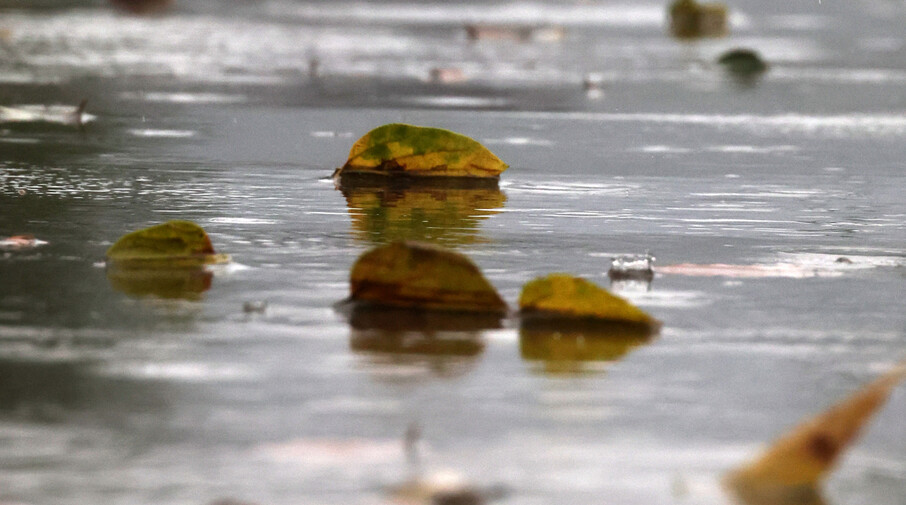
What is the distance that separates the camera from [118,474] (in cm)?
289

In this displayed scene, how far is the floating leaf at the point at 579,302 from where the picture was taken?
4.25 metres

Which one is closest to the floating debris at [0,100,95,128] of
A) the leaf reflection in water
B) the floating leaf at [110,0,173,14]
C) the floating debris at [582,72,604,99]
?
the leaf reflection in water

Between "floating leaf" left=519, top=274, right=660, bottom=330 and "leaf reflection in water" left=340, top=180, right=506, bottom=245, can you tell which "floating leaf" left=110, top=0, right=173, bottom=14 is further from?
"floating leaf" left=519, top=274, right=660, bottom=330

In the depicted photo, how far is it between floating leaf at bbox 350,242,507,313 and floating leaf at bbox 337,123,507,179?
3082mm

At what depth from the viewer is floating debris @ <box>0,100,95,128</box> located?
1029 centimetres

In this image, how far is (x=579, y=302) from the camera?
4.28 m

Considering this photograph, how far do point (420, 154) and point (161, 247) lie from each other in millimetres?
2534

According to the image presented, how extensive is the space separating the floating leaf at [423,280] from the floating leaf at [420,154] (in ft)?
10.1

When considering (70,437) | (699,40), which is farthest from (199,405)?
(699,40)

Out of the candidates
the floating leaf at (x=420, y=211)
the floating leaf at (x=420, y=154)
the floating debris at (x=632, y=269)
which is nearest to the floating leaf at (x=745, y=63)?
the floating leaf at (x=420, y=154)

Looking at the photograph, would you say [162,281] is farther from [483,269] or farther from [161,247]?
[483,269]

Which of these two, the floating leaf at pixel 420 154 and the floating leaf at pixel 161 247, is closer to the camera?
the floating leaf at pixel 161 247

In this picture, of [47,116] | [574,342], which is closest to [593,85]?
[47,116]

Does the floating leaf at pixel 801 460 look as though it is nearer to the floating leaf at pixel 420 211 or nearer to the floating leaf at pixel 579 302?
the floating leaf at pixel 579 302
